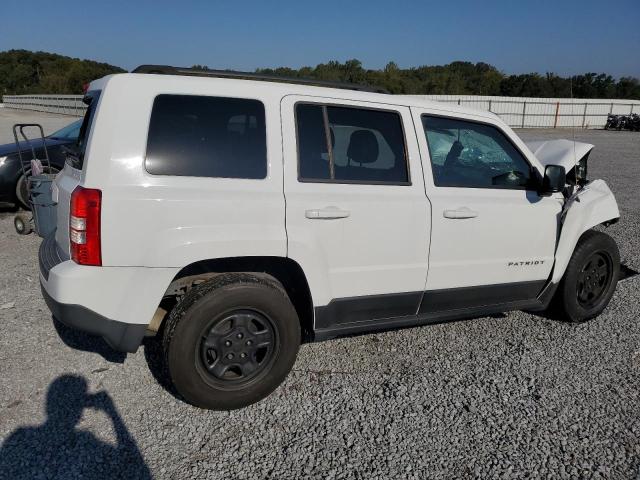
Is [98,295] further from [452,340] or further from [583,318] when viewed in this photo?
[583,318]

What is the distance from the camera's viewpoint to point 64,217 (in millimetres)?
2725

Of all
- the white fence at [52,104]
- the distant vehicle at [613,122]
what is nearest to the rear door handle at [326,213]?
the white fence at [52,104]

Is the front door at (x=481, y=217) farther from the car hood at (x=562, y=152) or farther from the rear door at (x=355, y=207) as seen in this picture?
the car hood at (x=562, y=152)

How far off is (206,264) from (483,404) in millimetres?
1910

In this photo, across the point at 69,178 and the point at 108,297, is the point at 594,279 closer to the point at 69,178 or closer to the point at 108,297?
the point at 108,297

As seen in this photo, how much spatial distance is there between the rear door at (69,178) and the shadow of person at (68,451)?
0.94 metres

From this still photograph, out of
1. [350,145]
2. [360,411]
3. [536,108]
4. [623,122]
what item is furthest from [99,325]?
[623,122]

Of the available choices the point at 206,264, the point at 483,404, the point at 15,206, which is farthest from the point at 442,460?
the point at 15,206

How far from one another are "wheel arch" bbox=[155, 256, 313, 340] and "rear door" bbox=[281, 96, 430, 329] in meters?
0.09

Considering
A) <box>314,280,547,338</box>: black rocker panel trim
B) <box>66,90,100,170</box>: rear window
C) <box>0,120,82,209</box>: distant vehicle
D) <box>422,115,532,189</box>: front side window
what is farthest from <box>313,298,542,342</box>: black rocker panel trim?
<box>0,120,82,209</box>: distant vehicle

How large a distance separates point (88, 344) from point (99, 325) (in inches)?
46.0

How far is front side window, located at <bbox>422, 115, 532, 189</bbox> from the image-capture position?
11.0ft

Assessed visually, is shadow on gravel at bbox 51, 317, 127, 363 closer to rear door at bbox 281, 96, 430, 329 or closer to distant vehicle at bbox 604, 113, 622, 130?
rear door at bbox 281, 96, 430, 329

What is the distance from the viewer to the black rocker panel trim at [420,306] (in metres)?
3.09
